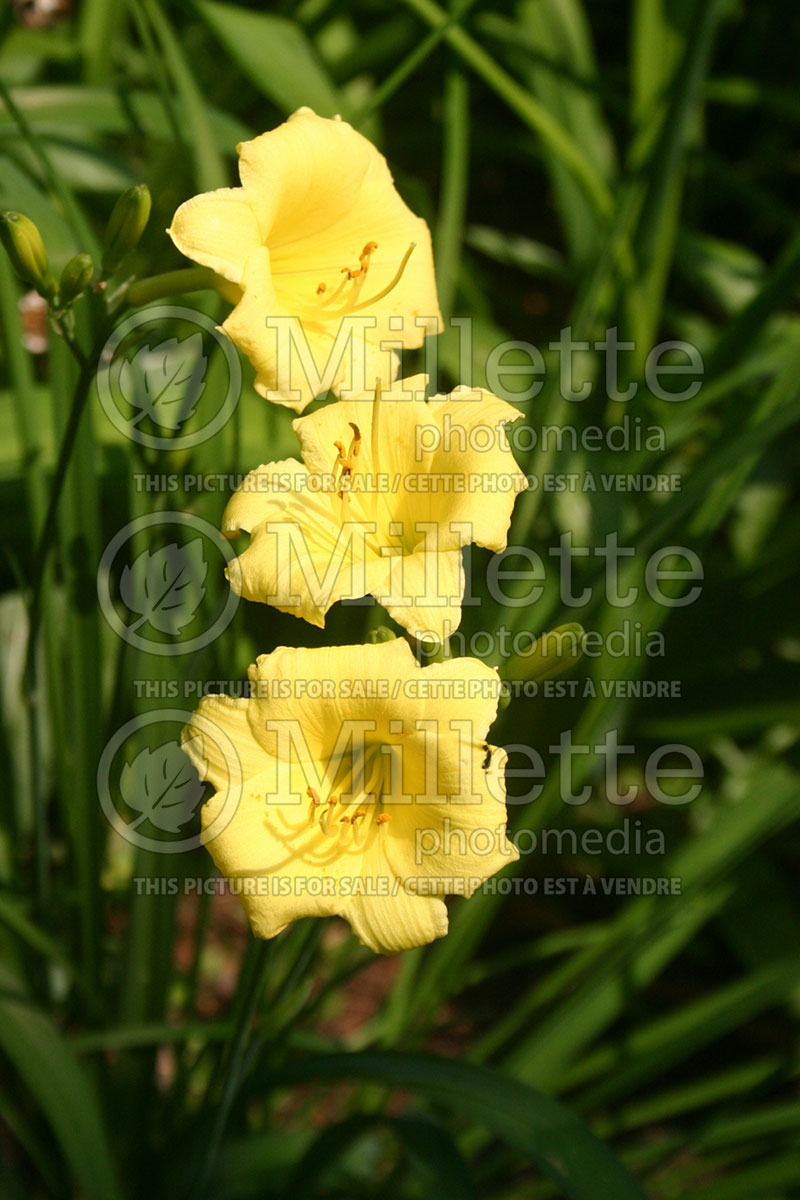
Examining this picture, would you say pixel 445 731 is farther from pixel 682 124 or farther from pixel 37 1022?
pixel 682 124

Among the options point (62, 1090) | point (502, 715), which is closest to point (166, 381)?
point (502, 715)

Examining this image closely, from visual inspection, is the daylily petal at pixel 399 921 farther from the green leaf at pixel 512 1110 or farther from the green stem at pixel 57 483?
the green stem at pixel 57 483

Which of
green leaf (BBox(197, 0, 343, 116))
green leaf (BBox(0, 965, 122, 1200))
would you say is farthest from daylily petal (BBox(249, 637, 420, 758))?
green leaf (BBox(197, 0, 343, 116))

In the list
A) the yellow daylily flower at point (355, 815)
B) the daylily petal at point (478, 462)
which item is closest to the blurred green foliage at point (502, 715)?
the yellow daylily flower at point (355, 815)

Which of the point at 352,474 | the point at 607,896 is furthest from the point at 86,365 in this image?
the point at 607,896

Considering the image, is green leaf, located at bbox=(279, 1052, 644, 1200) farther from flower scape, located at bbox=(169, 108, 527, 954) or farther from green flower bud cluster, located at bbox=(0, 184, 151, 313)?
green flower bud cluster, located at bbox=(0, 184, 151, 313)

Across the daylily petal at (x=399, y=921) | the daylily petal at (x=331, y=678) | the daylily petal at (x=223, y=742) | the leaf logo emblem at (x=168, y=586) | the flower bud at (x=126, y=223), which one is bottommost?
the daylily petal at (x=399, y=921)
